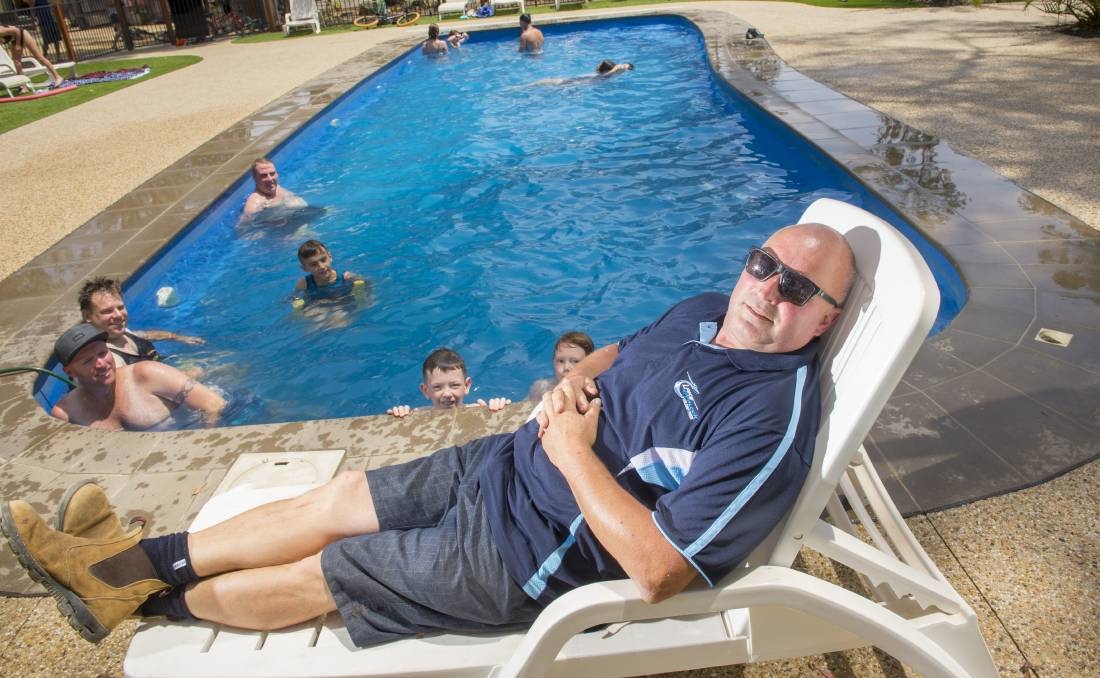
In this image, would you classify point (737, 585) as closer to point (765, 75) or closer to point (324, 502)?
point (324, 502)

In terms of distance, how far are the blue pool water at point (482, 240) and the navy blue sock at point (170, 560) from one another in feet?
9.21

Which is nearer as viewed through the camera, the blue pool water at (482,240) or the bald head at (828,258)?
the bald head at (828,258)

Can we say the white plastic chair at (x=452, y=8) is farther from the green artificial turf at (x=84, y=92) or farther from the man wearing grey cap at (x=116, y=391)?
the man wearing grey cap at (x=116, y=391)

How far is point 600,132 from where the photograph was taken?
9750mm

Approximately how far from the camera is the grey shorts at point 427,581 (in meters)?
1.90

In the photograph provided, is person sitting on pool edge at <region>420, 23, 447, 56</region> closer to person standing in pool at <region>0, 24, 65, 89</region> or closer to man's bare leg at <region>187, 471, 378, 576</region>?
person standing in pool at <region>0, 24, 65, 89</region>

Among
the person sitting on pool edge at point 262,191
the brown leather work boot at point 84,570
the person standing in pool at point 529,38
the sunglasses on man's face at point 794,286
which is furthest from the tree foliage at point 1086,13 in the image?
the brown leather work boot at point 84,570

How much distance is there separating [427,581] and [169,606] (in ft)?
2.53

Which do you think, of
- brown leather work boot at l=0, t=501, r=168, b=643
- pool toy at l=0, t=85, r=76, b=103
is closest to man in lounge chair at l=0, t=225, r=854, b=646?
brown leather work boot at l=0, t=501, r=168, b=643

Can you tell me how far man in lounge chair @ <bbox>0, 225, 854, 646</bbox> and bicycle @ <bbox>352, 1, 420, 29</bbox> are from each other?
1995 centimetres

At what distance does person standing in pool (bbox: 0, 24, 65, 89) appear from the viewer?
13625 mm

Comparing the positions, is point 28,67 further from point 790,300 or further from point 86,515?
point 790,300

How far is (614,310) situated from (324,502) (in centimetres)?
403

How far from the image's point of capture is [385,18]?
20.6 metres
